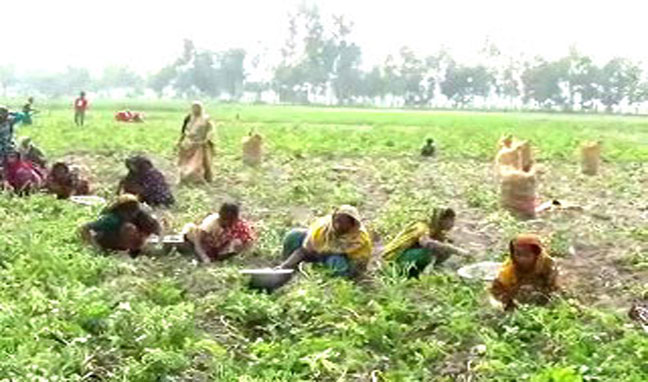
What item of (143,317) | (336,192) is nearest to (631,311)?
(143,317)

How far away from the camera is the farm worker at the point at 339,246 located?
7.82 metres

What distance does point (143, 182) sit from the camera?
11.5 metres

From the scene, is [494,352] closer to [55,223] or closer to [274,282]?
[274,282]

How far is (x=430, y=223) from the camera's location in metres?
8.39

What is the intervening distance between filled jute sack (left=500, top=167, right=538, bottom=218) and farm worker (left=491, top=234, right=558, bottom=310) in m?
4.76

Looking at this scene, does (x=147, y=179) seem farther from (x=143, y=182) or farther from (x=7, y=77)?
(x=7, y=77)

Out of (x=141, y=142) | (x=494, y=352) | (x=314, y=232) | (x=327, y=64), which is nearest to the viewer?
(x=494, y=352)

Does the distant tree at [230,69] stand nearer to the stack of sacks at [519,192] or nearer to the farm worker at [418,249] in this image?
the stack of sacks at [519,192]

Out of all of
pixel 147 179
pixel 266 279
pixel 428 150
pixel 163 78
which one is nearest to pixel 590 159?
pixel 428 150

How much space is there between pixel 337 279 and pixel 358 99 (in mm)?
84559

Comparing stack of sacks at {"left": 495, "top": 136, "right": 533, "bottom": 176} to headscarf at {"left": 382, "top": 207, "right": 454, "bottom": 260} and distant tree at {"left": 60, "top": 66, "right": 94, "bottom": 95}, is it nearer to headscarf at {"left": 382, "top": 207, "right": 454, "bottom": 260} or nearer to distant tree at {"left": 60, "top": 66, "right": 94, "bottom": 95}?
headscarf at {"left": 382, "top": 207, "right": 454, "bottom": 260}

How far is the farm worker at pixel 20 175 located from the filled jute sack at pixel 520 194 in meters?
5.27

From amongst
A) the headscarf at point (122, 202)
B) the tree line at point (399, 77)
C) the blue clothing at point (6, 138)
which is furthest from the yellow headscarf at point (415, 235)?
the tree line at point (399, 77)

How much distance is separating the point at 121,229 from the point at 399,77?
84.3 meters
